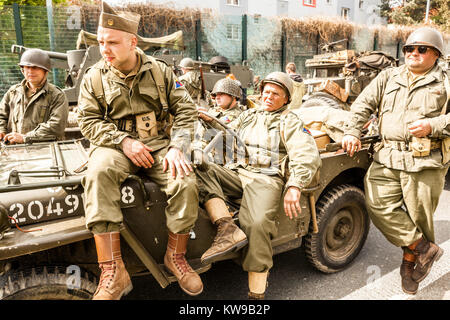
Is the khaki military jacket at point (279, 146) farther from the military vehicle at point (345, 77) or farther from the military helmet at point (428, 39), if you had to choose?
the military vehicle at point (345, 77)

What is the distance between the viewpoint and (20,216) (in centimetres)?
238

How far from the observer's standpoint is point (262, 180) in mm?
3205

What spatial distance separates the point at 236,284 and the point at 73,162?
1.85 m

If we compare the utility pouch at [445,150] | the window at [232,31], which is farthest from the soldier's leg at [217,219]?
the window at [232,31]

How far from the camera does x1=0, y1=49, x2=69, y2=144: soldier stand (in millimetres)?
4398

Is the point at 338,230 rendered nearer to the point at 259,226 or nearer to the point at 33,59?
the point at 259,226

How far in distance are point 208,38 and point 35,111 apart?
1138 cm

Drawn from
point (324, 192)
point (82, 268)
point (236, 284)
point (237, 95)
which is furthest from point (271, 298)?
point (237, 95)

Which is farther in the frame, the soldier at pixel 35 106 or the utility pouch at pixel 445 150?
the soldier at pixel 35 106

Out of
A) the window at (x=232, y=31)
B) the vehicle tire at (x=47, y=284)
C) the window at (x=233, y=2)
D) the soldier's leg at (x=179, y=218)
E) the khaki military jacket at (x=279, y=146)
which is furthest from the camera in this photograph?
the window at (x=233, y=2)

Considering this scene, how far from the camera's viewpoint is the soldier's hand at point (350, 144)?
358 cm

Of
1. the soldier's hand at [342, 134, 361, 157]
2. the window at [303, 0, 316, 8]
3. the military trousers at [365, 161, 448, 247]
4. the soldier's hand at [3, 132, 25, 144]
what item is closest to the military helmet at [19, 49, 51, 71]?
the soldier's hand at [3, 132, 25, 144]

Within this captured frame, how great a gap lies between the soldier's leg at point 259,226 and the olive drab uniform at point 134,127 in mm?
571

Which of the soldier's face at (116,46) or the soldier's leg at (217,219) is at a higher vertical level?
the soldier's face at (116,46)
